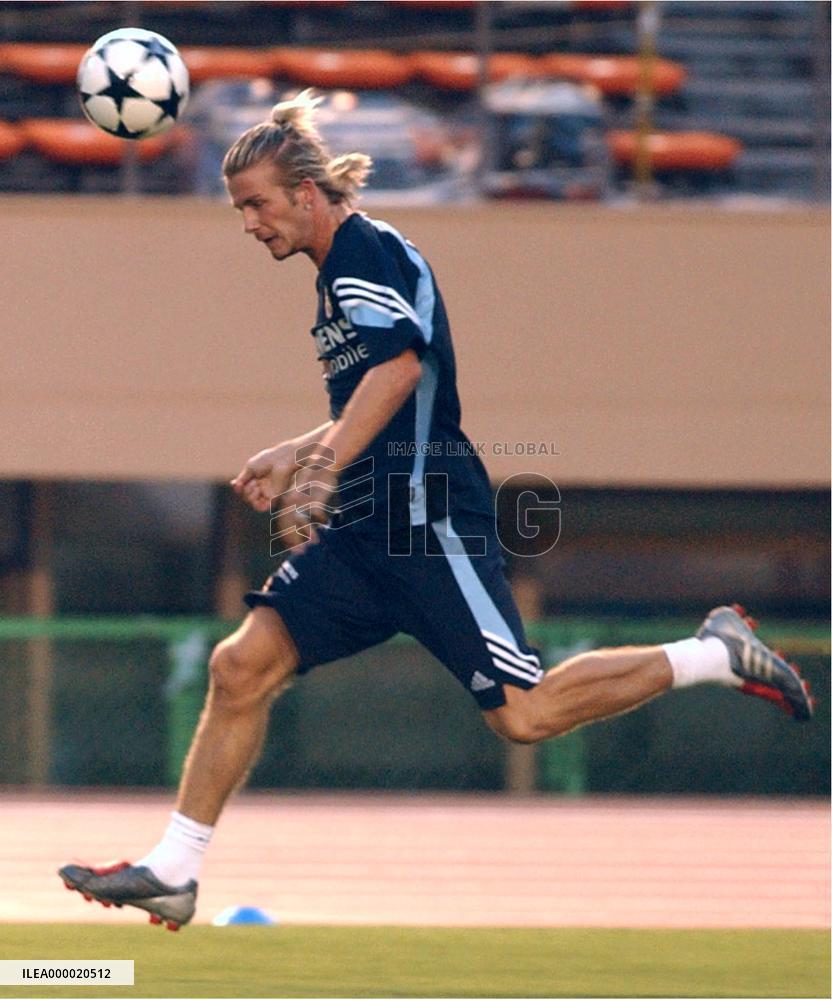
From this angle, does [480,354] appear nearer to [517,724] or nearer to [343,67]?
[343,67]

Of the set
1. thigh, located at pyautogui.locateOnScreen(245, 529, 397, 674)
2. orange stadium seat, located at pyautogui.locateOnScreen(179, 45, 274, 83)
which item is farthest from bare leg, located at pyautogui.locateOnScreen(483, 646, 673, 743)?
orange stadium seat, located at pyautogui.locateOnScreen(179, 45, 274, 83)

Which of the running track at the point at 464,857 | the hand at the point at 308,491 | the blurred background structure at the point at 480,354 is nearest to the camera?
the hand at the point at 308,491

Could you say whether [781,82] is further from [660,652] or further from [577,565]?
[660,652]

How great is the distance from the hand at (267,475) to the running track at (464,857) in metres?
3.16

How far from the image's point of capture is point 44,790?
44.4ft

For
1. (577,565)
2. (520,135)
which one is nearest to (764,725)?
(577,565)

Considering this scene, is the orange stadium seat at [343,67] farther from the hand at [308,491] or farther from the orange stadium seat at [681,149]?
the hand at [308,491]

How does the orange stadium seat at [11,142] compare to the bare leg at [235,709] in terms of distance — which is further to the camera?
the orange stadium seat at [11,142]

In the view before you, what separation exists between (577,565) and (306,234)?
344 inches

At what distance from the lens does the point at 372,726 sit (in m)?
13.7

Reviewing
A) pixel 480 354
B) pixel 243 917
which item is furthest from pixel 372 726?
pixel 243 917

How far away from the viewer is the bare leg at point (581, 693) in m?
5.88

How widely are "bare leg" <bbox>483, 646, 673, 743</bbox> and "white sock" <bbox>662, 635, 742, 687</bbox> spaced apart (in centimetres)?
3

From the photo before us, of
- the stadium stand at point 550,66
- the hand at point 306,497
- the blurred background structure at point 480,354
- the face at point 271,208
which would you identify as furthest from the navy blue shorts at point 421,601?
the stadium stand at point 550,66
